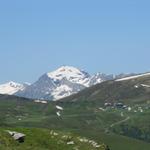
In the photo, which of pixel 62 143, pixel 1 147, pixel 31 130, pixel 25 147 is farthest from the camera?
pixel 31 130

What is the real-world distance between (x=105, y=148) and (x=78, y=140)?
422cm

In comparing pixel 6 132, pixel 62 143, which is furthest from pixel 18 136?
pixel 62 143

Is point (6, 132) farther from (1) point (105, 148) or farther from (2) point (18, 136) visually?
(1) point (105, 148)

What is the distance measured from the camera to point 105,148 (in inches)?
3120

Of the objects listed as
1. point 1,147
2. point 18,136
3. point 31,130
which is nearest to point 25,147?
point 18,136

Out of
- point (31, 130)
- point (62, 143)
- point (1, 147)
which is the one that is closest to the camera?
point (1, 147)

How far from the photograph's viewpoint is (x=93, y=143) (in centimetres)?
7981

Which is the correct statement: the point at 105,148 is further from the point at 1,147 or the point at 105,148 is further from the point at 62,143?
the point at 1,147

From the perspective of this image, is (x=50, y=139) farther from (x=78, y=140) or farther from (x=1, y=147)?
(x=1, y=147)

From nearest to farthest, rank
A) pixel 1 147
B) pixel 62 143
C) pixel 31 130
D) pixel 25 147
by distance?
pixel 1 147 < pixel 25 147 < pixel 62 143 < pixel 31 130

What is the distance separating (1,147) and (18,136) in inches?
357

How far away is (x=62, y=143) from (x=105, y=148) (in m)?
6.98

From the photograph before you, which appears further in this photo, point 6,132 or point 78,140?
point 78,140

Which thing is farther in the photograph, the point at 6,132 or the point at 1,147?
the point at 6,132
